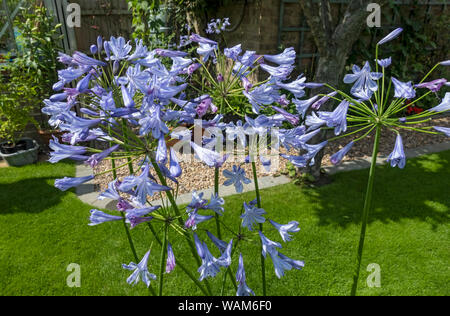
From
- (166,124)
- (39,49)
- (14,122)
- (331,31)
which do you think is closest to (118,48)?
(166,124)

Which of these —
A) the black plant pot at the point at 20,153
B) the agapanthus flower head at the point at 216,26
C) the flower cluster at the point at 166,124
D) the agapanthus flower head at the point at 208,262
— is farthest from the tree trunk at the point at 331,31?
the black plant pot at the point at 20,153

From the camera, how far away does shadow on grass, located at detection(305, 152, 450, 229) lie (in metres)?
3.87

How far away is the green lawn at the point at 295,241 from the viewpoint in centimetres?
290

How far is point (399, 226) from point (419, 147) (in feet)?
9.91

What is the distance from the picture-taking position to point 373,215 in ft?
12.7

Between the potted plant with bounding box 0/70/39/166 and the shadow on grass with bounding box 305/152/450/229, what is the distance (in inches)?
184

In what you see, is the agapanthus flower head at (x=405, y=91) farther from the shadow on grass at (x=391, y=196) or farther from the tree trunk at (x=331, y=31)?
the tree trunk at (x=331, y=31)

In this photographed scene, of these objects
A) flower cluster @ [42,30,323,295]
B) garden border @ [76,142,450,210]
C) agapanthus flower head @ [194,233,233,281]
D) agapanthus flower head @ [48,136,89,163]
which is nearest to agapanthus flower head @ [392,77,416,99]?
flower cluster @ [42,30,323,295]

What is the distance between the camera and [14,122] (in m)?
5.30

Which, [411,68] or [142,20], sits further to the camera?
[411,68]

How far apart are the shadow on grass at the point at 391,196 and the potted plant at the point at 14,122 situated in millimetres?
4686

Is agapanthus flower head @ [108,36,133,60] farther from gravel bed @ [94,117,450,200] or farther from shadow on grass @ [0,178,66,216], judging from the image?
shadow on grass @ [0,178,66,216]
